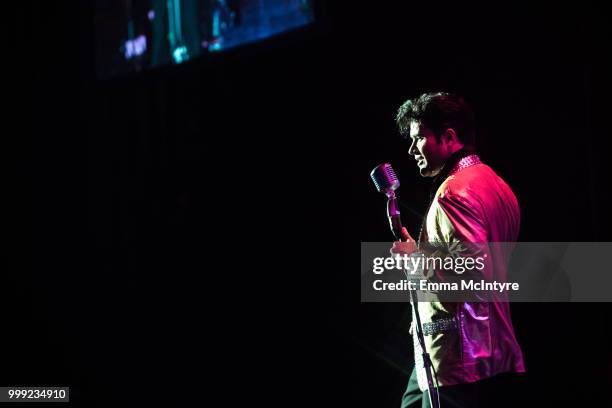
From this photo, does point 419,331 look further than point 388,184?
No

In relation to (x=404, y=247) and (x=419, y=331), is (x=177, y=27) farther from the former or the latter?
(x=419, y=331)

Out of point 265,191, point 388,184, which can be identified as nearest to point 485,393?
point 388,184

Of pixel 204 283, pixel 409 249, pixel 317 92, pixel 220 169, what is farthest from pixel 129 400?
pixel 409 249

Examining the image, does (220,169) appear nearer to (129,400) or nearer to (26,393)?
(129,400)

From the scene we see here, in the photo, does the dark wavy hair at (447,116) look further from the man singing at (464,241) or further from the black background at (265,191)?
the black background at (265,191)

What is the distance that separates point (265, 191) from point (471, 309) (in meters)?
1.61

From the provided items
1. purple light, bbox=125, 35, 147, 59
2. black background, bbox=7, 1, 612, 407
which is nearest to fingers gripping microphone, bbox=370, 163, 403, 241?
black background, bbox=7, 1, 612, 407

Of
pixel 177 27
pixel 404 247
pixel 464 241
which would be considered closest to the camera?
pixel 464 241

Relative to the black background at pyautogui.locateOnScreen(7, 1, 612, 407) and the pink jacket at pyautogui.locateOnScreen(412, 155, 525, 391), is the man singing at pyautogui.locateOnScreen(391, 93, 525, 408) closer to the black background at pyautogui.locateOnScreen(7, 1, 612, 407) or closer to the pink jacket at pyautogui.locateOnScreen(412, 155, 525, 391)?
the pink jacket at pyautogui.locateOnScreen(412, 155, 525, 391)

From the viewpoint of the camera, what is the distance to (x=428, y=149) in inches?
71.8

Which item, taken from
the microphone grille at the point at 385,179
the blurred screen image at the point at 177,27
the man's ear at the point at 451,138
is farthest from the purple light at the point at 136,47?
the man's ear at the point at 451,138

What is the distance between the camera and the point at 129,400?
3.24 metres

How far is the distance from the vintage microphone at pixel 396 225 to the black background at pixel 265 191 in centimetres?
75

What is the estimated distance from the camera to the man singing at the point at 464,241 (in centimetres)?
157
